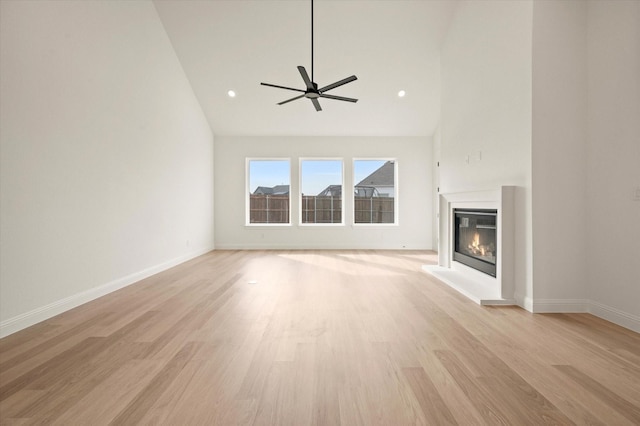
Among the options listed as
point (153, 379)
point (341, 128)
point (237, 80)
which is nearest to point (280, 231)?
point (341, 128)

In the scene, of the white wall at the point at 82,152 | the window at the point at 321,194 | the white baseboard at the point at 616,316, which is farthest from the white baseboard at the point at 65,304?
the white baseboard at the point at 616,316

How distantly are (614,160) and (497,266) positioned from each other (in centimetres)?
132

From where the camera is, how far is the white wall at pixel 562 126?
2.97 m

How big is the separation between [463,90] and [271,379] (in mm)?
4193

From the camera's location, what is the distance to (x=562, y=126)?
2977 millimetres

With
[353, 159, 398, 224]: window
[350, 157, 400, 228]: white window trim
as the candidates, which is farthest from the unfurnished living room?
[353, 159, 398, 224]: window

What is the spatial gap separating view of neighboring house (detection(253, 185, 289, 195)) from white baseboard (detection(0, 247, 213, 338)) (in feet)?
10.8

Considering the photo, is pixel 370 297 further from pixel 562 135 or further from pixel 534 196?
pixel 562 135

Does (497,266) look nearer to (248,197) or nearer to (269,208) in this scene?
(269,208)

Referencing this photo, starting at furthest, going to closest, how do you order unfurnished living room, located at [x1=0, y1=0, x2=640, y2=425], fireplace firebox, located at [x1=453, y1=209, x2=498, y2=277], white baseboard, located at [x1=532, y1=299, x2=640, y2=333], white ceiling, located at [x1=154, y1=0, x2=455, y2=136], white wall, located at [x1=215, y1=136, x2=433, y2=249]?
white wall, located at [x1=215, y1=136, x2=433, y2=249]
white ceiling, located at [x1=154, y1=0, x2=455, y2=136]
fireplace firebox, located at [x1=453, y1=209, x2=498, y2=277]
white baseboard, located at [x1=532, y1=299, x2=640, y2=333]
unfurnished living room, located at [x1=0, y1=0, x2=640, y2=425]

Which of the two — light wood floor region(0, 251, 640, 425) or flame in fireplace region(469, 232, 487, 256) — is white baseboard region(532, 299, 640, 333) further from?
flame in fireplace region(469, 232, 487, 256)

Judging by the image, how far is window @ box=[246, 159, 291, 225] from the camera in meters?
7.86

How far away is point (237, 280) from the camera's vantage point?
4.34 m

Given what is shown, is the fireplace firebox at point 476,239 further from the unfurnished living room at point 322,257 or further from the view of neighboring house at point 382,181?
the view of neighboring house at point 382,181
